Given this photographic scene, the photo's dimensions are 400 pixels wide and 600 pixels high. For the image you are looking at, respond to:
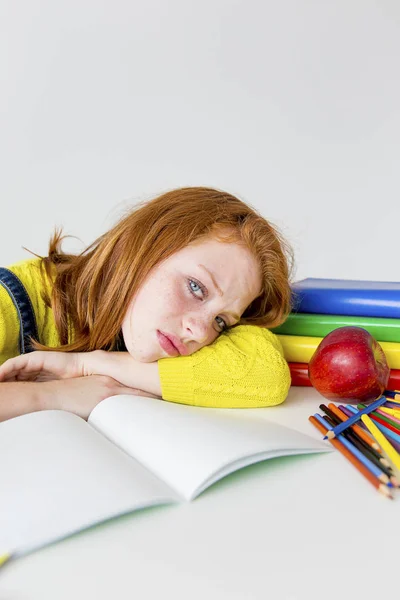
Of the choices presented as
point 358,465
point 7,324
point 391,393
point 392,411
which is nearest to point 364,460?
point 358,465

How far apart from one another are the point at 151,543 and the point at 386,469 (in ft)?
1.05

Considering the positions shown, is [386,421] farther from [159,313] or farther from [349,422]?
[159,313]

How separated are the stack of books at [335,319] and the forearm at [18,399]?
0.54m

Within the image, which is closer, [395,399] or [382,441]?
[382,441]

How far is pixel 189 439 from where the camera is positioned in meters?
0.82

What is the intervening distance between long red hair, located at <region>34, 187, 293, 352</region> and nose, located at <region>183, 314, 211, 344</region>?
0.14 meters

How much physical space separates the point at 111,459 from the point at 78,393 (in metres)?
0.32

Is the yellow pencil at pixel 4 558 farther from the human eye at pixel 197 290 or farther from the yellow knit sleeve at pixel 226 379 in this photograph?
the human eye at pixel 197 290

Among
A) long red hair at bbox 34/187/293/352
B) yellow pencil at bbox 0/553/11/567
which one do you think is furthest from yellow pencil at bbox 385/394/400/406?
yellow pencil at bbox 0/553/11/567

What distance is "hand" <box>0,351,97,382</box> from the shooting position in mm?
1151

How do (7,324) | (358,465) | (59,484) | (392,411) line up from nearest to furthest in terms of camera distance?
(59,484) → (358,465) → (392,411) → (7,324)

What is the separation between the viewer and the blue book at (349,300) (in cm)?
127

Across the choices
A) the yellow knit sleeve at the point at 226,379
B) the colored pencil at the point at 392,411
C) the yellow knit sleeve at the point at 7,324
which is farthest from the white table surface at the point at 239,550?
the yellow knit sleeve at the point at 7,324

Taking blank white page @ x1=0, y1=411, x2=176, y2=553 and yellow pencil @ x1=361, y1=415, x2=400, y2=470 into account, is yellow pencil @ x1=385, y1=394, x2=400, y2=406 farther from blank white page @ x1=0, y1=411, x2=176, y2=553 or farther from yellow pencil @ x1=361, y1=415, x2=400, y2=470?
blank white page @ x1=0, y1=411, x2=176, y2=553
